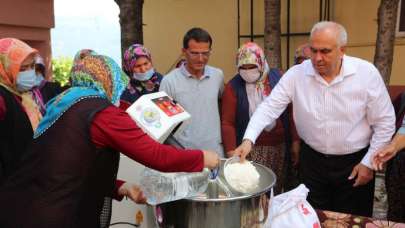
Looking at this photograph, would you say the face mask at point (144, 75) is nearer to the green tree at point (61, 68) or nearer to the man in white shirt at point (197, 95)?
the man in white shirt at point (197, 95)

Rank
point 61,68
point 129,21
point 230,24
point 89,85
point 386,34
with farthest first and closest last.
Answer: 1. point 61,68
2. point 230,24
3. point 129,21
4. point 386,34
5. point 89,85

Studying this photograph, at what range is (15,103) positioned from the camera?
6.69ft

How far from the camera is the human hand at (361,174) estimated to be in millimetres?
2082

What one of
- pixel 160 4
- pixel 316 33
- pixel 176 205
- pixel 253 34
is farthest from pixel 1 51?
pixel 160 4

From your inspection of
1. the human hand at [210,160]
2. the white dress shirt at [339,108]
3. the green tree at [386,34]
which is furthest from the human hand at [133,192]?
the green tree at [386,34]

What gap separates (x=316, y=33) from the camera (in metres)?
2.01

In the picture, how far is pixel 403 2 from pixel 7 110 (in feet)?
19.3

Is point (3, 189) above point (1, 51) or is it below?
below

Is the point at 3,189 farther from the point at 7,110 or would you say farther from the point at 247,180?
the point at 247,180

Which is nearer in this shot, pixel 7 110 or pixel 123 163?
pixel 7 110

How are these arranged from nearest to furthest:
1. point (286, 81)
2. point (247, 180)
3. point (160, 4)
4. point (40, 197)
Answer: point (40, 197) → point (247, 180) → point (286, 81) → point (160, 4)

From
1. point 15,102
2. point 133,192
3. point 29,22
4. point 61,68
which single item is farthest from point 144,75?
point 61,68

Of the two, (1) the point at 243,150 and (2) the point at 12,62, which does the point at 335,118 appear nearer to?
(1) the point at 243,150

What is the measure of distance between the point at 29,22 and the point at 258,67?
4634 millimetres
